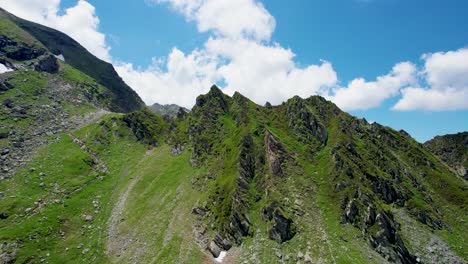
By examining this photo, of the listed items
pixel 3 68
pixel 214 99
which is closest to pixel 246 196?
pixel 214 99

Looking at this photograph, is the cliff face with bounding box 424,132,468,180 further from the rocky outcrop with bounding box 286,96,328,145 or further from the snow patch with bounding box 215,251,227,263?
the snow patch with bounding box 215,251,227,263

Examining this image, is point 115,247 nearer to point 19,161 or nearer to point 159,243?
point 159,243

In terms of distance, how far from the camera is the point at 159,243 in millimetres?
76375

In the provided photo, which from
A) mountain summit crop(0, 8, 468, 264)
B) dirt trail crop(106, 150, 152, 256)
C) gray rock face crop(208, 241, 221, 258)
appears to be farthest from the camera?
dirt trail crop(106, 150, 152, 256)

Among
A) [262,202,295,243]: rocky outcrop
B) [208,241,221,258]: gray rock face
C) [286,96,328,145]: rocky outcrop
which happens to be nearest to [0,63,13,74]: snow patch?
[286,96,328,145]: rocky outcrop

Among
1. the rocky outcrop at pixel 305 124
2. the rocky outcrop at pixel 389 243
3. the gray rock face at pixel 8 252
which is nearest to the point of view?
the gray rock face at pixel 8 252

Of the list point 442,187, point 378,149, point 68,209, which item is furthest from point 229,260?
point 442,187

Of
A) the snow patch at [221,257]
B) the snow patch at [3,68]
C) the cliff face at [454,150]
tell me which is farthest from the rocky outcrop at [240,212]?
the snow patch at [3,68]

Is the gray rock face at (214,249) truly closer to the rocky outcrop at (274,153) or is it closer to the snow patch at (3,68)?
the rocky outcrop at (274,153)

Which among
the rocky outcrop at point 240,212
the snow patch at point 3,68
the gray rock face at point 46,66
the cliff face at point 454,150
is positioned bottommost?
the rocky outcrop at point 240,212

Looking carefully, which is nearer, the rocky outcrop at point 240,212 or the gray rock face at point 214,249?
the gray rock face at point 214,249

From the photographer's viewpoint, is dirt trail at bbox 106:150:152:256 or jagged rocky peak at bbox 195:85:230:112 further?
jagged rocky peak at bbox 195:85:230:112

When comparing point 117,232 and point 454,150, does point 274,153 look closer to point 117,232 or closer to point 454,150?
point 117,232

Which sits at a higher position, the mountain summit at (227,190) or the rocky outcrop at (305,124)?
the rocky outcrop at (305,124)
